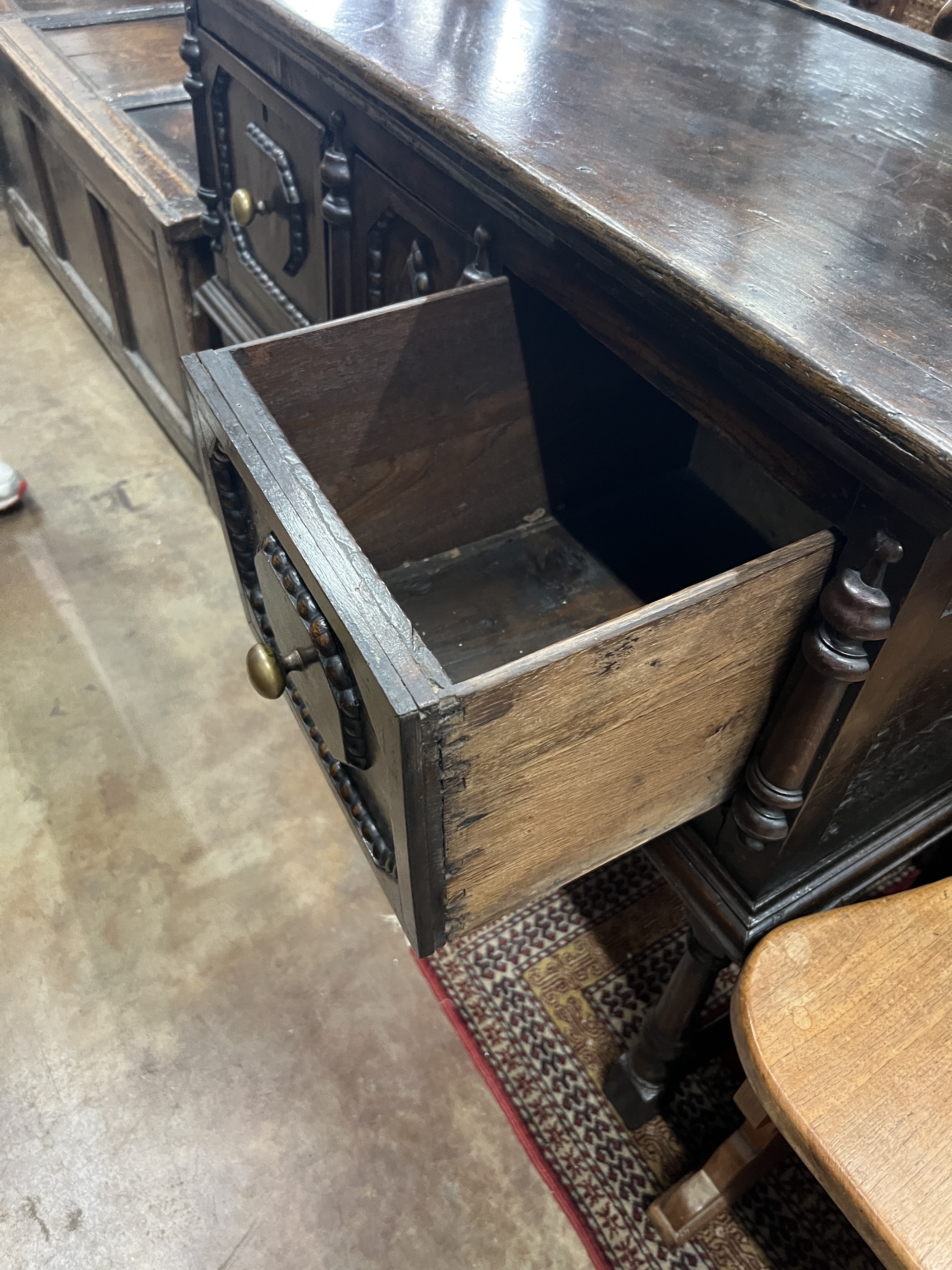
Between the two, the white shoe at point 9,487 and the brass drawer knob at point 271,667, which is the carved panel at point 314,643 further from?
the white shoe at point 9,487

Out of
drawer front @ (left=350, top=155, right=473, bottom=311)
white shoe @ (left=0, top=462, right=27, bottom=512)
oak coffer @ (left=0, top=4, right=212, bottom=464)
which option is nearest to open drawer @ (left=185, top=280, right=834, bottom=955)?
drawer front @ (left=350, top=155, right=473, bottom=311)

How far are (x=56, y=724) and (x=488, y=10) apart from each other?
115cm

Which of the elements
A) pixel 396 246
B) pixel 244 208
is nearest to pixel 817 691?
pixel 396 246

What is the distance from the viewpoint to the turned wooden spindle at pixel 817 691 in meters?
0.56

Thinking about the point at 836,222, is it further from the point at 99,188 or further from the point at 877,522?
the point at 99,188

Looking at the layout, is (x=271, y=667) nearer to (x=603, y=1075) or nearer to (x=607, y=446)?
(x=607, y=446)

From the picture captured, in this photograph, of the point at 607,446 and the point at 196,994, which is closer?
the point at 607,446

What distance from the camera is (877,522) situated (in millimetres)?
551

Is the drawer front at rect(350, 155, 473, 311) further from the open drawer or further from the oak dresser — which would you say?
the open drawer

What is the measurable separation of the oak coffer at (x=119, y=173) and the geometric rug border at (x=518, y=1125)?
1.16 metres

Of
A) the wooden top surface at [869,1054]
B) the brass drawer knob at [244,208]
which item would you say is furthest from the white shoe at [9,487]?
the wooden top surface at [869,1054]

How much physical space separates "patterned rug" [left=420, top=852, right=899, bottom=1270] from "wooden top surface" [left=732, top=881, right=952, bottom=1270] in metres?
0.48

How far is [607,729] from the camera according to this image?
1.91 ft

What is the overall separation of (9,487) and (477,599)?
46.8 inches
